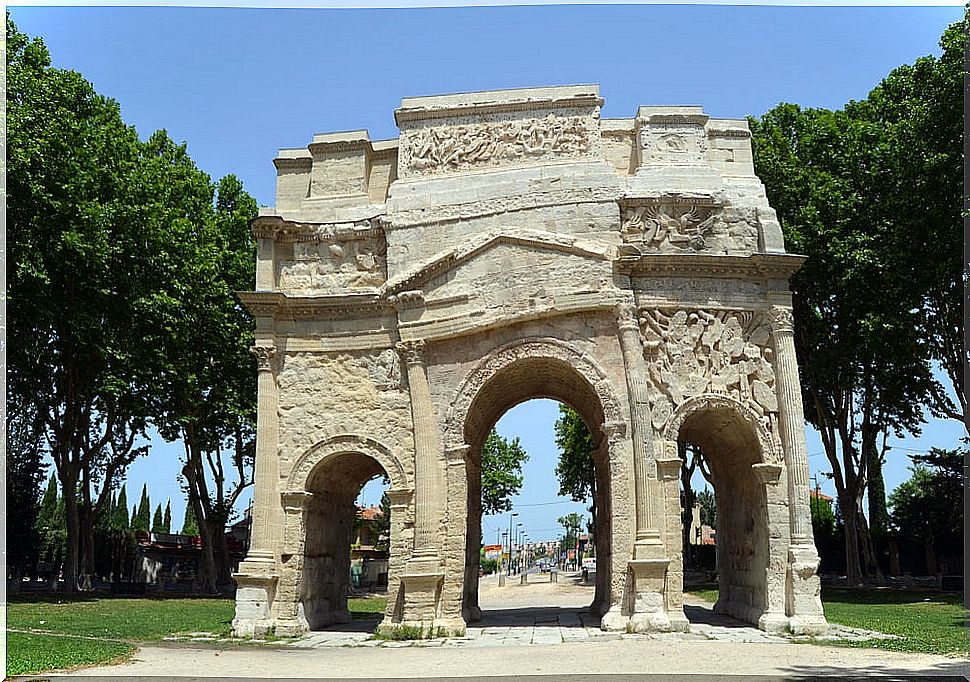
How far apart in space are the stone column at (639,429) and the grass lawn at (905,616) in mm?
3862

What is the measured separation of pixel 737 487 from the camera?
20406 millimetres

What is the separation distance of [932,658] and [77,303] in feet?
74.5

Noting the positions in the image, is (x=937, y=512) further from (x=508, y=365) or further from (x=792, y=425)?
(x=508, y=365)

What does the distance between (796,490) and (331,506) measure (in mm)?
10205

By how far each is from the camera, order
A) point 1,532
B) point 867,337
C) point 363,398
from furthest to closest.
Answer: point 867,337, point 363,398, point 1,532

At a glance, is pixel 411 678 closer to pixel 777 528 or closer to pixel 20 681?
pixel 20 681

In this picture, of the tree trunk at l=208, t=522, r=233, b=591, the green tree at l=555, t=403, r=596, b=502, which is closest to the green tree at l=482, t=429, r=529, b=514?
the green tree at l=555, t=403, r=596, b=502

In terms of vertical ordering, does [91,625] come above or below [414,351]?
below

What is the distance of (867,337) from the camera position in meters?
23.8

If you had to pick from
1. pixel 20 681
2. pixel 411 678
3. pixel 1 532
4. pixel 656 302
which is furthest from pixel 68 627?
pixel 656 302

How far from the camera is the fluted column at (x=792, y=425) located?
57.3 feet

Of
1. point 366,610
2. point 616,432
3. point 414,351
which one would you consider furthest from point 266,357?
point 366,610

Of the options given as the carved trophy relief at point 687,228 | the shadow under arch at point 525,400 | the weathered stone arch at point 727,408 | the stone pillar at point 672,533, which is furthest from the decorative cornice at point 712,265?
the stone pillar at point 672,533

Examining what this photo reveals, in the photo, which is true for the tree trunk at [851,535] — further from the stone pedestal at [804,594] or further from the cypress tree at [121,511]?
the cypress tree at [121,511]
